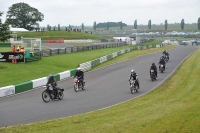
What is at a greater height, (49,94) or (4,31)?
(4,31)

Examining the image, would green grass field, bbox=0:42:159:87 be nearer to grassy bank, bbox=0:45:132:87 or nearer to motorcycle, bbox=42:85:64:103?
grassy bank, bbox=0:45:132:87

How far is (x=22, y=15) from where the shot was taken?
127m

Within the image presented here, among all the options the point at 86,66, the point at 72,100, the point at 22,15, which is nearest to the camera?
the point at 72,100

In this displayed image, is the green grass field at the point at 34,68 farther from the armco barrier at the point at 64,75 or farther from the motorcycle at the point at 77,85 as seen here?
the motorcycle at the point at 77,85

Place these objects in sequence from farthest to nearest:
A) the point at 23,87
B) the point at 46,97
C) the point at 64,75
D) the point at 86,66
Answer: the point at 86,66, the point at 64,75, the point at 23,87, the point at 46,97

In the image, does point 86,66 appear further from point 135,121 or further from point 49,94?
point 135,121

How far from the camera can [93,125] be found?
14281 millimetres

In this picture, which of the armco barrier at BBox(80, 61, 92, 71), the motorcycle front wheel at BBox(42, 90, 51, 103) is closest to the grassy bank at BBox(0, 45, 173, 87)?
the armco barrier at BBox(80, 61, 92, 71)

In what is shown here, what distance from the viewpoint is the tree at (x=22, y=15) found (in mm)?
126312

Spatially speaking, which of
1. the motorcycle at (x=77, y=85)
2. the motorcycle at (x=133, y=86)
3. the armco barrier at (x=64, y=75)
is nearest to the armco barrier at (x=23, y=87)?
the motorcycle at (x=77, y=85)

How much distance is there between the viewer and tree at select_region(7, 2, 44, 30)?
12631 centimetres

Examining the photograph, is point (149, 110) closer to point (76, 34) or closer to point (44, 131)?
point (44, 131)

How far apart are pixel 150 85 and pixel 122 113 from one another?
13.0m

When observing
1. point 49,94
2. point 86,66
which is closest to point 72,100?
point 49,94
